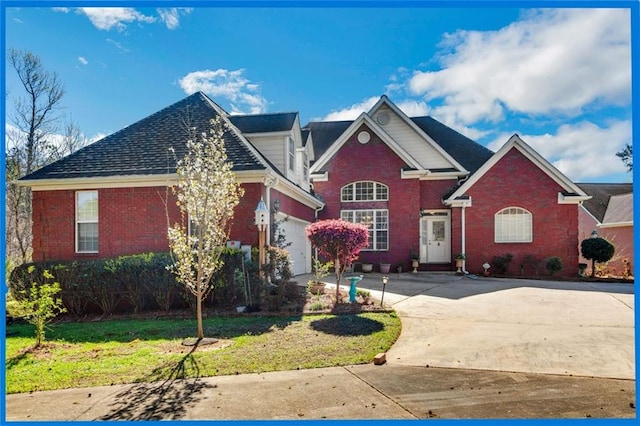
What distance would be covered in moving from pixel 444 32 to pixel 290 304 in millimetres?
6162

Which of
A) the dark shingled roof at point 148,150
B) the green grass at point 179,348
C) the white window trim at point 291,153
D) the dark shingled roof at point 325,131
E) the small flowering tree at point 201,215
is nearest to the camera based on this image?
the green grass at point 179,348

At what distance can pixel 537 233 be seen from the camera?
52.9 feet

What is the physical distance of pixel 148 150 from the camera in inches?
461

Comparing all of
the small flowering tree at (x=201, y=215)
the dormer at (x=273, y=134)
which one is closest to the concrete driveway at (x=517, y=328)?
the small flowering tree at (x=201, y=215)

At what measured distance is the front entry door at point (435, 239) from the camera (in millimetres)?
17594

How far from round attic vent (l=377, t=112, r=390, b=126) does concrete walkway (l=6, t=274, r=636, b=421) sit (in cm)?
1297

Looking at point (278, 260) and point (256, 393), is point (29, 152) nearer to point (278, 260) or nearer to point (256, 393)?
point (278, 260)

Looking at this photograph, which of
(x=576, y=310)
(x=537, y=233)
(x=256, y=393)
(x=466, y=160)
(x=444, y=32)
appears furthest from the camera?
(x=466, y=160)

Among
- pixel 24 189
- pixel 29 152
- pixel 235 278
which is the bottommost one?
pixel 235 278

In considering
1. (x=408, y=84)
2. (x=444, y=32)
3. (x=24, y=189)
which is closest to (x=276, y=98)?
(x=408, y=84)

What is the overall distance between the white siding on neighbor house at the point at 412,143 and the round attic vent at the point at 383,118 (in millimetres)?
100

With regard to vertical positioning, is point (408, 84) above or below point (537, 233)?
above

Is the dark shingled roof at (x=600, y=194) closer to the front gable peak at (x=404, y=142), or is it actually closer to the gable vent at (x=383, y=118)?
the front gable peak at (x=404, y=142)

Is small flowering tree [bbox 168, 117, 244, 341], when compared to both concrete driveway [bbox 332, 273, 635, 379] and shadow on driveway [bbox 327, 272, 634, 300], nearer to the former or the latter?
concrete driveway [bbox 332, 273, 635, 379]
